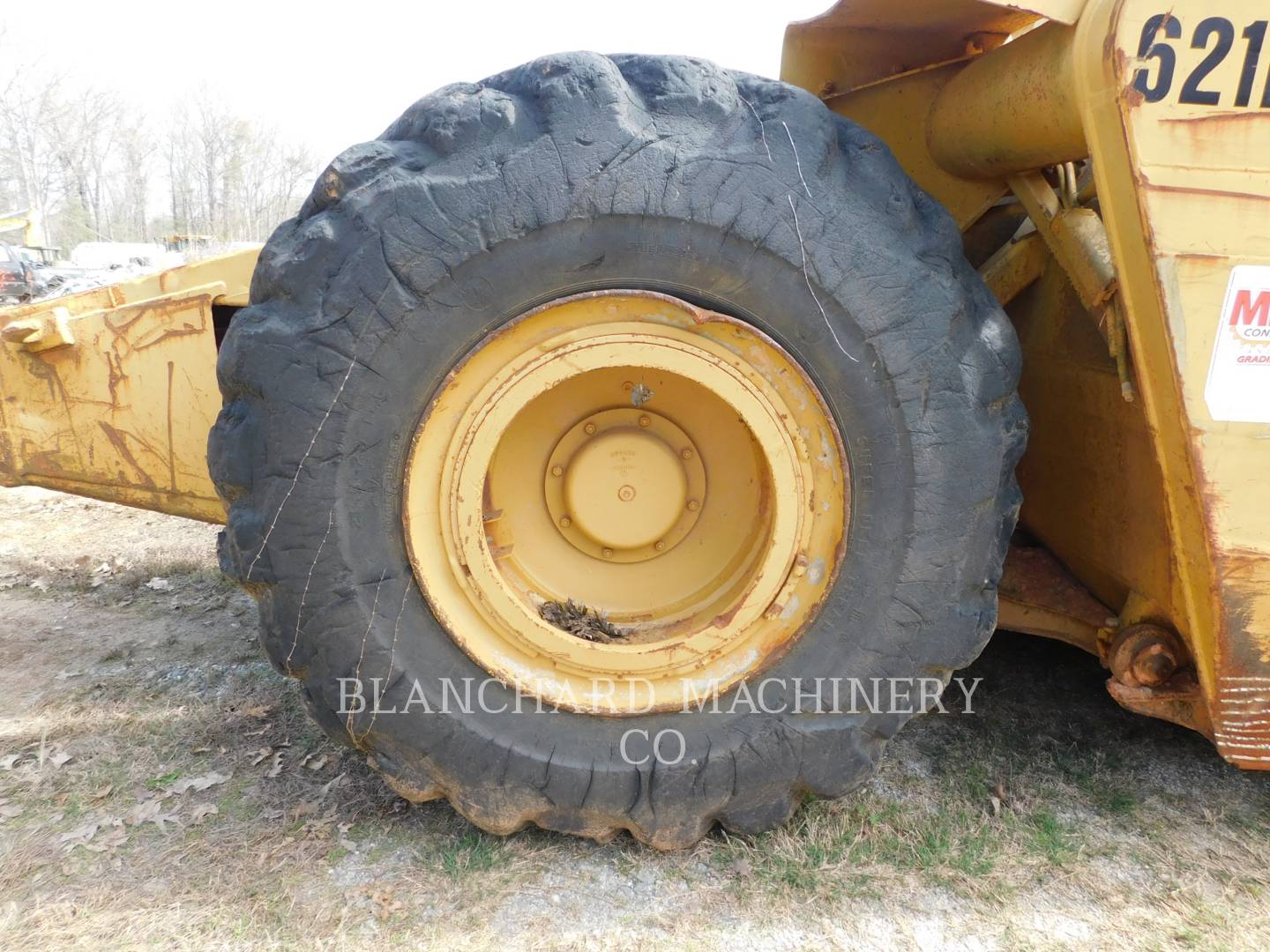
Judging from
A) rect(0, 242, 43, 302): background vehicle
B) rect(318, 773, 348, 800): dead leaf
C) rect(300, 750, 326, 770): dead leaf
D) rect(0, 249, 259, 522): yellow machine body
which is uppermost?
rect(0, 249, 259, 522): yellow machine body

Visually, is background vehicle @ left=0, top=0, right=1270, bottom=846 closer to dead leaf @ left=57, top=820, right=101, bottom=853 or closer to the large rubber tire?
the large rubber tire

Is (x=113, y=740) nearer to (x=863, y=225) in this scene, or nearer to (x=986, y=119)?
(x=863, y=225)

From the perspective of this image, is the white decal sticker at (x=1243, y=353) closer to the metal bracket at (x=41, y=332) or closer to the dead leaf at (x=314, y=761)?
the dead leaf at (x=314, y=761)

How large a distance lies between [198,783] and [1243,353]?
99.0 inches

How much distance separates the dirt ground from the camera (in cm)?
178

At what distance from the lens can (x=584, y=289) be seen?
180 cm

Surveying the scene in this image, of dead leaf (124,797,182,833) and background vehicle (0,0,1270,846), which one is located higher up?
background vehicle (0,0,1270,846)

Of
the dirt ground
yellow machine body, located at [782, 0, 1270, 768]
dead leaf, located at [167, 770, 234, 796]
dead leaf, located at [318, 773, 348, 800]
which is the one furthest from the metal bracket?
yellow machine body, located at [782, 0, 1270, 768]

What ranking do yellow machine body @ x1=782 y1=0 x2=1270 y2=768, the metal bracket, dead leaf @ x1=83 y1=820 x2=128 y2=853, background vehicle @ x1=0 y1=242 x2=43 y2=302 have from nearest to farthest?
yellow machine body @ x1=782 y1=0 x2=1270 y2=768
dead leaf @ x1=83 y1=820 x2=128 y2=853
the metal bracket
background vehicle @ x1=0 y1=242 x2=43 y2=302

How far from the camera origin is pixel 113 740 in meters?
2.44

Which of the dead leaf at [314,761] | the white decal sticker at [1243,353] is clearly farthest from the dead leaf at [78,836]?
the white decal sticker at [1243,353]

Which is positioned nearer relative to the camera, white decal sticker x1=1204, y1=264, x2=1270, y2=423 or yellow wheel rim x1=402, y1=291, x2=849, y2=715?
white decal sticker x1=1204, y1=264, x2=1270, y2=423

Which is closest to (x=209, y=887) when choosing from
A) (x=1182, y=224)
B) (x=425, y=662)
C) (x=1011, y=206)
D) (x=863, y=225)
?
(x=425, y=662)

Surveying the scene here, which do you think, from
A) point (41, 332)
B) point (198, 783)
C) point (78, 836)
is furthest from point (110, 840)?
point (41, 332)
